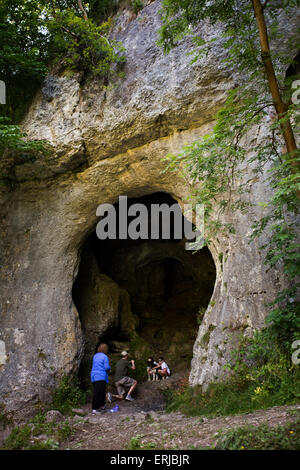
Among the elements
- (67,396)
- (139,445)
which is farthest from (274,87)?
(67,396)

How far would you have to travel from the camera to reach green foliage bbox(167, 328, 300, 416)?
167 inches

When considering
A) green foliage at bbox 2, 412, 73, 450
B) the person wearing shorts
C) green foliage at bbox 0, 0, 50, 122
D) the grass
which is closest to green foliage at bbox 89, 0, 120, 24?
green foliage at bbox 0, 0, 50, 122

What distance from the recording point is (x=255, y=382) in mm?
4738

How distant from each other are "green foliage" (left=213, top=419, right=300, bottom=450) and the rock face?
2521 mm

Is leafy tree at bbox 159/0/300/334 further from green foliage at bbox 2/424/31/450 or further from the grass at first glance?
green foliage at bbox 2/424/31/450

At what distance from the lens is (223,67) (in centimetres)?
650

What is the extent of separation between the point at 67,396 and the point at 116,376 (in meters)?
1.25

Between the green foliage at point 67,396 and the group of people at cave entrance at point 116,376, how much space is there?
65cm

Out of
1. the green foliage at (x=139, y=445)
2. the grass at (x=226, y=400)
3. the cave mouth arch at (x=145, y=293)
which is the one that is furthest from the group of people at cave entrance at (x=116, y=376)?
the green foliage at (x=139, y=445)

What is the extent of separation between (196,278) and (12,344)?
7873mm

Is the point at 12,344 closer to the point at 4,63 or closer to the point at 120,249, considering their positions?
the point at 120,249

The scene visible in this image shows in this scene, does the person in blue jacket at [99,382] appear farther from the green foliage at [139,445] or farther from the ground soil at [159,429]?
the green foliage at [139,445]

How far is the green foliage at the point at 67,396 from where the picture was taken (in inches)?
279
